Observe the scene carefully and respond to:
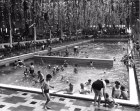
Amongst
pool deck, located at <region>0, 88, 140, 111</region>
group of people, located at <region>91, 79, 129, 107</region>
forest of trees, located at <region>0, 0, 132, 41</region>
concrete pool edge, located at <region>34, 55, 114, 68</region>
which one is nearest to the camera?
group of people, located at <region>91, 79, 129, 107</region>

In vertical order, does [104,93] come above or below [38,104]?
above

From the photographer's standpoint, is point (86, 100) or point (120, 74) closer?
point (86, 100)

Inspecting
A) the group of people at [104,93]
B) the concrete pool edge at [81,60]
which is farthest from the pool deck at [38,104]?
the concrete pool edge at [81,60]

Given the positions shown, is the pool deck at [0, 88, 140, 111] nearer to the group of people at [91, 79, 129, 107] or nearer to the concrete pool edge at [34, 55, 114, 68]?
the group of people at [91, 79, 129, 107]

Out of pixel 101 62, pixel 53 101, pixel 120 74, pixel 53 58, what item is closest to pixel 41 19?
pixel 53 58

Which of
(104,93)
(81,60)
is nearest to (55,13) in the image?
(81,60)

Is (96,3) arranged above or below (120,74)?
above

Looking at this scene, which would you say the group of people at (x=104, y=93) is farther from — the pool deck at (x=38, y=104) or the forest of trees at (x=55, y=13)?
the forest of trees at (x=55, y=13)

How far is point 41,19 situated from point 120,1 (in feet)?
73.9

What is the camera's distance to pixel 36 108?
8.38 metres

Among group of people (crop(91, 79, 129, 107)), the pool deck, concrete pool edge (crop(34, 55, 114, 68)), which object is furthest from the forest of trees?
group of people (crop(91, 79, 129, 107))

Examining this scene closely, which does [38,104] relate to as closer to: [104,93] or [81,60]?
[104,93]

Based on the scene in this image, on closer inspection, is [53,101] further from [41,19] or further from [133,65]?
[41,19]

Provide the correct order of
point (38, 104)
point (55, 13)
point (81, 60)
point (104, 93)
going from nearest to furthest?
point (104, 93) < point (38, 104) < point (81, 60) < point (55, 13)
